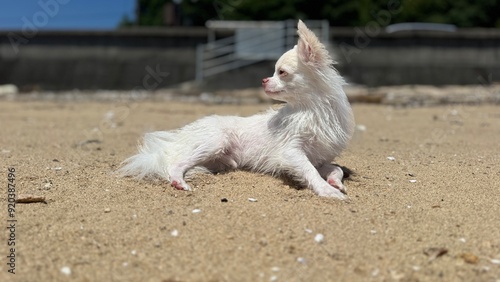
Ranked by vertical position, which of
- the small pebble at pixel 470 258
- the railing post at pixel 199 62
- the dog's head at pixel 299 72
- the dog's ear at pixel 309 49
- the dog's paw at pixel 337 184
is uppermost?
the dog's ear at pixel 309 49

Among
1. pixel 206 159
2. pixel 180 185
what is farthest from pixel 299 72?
pixel 180 185

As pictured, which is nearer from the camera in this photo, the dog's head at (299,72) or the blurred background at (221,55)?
the dog's head at (299,72)

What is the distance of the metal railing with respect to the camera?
1830 cm

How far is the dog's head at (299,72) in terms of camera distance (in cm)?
429

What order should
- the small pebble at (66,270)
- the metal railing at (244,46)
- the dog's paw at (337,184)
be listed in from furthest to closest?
the metal railing at (244,46), the dog's paw at (337,184), the small pebble at (66,270)

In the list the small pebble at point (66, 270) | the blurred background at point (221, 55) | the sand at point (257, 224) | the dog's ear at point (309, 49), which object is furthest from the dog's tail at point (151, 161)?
the blurred background at point (221, 55)

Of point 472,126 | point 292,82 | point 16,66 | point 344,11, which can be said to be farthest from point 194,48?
point 344,11

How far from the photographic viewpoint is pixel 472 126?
8992 millimetres

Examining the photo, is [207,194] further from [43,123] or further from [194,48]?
[194,48]

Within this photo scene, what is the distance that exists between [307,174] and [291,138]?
367 millimetres

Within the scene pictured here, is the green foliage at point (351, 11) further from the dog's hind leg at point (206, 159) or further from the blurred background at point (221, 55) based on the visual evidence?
the dog's hind leg at point (206, 159)

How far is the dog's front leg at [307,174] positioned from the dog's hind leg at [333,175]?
0.23ft

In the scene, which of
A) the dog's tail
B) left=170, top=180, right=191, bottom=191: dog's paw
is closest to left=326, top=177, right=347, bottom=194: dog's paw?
left=170, top=180, right=191, bottom=191: dog's paw

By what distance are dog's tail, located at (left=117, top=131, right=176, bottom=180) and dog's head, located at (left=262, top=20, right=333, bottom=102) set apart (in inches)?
45.0
